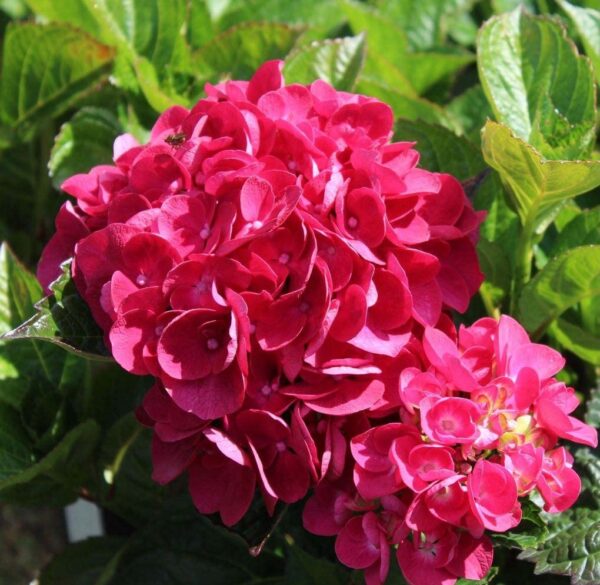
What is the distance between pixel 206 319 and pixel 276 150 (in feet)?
0.65

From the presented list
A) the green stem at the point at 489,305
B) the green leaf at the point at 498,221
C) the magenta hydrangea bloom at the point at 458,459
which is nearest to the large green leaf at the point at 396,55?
the green leaf at the point at 498,221

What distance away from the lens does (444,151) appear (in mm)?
1135

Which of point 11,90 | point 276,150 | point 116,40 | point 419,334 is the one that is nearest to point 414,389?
point 419,334

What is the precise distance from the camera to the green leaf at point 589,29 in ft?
3.73

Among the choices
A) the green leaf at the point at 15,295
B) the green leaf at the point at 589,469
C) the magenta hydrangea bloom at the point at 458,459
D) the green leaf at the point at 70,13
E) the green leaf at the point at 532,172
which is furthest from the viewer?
the green leaf at the point at 70,13

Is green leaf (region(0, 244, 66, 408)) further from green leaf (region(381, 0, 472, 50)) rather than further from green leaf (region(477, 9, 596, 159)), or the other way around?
green leaf (region(381, 0, 472, 50))

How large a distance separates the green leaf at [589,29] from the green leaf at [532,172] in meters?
0.27

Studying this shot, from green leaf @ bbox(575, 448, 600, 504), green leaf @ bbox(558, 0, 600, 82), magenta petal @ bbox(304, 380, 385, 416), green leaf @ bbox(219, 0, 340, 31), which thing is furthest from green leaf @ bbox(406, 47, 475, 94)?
magenta petal @ bbox(304, 380, 385, 416)

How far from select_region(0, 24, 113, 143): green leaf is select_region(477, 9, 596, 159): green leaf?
0.56 metres

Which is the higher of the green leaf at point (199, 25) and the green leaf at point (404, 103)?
the green leaf at point (199, 25)

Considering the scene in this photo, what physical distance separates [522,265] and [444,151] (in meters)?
0.18

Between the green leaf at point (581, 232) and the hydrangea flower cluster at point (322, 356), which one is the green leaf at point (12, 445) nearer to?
the hydrangea flower cluster at point (322, 356)

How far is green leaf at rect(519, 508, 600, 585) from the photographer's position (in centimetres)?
89

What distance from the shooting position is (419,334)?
87cm
